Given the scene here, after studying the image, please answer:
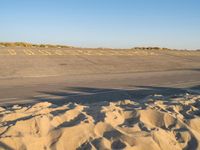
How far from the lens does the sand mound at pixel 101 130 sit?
246 inches

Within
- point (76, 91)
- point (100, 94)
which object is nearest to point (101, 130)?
point (100, 94)

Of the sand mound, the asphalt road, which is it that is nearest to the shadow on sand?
the asphalt road

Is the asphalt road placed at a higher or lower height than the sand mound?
lower

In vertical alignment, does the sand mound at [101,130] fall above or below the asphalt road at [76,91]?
above

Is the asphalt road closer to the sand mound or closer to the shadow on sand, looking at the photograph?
the shadow on sand

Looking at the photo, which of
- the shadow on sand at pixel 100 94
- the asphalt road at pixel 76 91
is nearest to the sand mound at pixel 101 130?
the shadow on sand at pixel 100 94

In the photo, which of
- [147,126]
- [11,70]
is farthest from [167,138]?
[11,70]

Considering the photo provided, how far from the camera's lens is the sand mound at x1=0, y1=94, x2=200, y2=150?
246 inches

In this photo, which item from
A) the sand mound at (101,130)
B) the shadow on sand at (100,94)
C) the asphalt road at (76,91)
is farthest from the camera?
the asphalt road at (76,91)

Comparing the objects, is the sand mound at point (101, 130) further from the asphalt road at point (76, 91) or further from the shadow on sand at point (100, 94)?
the asphalt road at point (76, 91)

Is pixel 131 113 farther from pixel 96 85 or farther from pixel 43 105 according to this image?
pixel 96 85

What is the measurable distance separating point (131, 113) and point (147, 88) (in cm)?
948

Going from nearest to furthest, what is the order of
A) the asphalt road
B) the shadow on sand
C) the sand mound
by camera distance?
the sand mound, the shadow on sand, the asphalt road

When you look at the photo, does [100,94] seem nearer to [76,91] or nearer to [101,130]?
[76,91]
